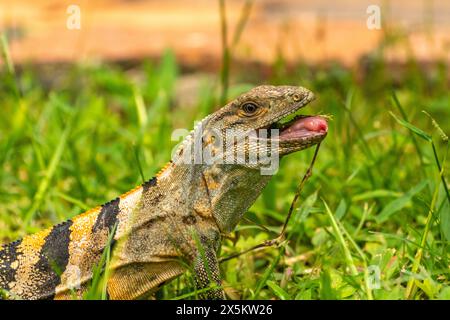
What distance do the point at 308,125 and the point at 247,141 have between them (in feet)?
0.97

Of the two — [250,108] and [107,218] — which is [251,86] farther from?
[107,218]

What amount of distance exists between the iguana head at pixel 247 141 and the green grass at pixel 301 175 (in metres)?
0.36

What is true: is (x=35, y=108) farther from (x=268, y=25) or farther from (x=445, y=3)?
(x=445, y=3)

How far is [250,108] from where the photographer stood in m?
3.72

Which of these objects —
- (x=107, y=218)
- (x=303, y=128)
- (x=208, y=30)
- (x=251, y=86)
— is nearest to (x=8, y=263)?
(x=107, y=218)

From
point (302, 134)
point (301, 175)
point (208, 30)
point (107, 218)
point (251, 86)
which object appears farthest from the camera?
point (208, 30)

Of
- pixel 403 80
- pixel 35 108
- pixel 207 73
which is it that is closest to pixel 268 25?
pixel 207 73

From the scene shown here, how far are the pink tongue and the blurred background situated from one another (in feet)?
1.22

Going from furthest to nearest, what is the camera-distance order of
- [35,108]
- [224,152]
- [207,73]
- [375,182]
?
[207,73] < [35,108] < [375,182] < [224,152]

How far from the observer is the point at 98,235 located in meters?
3.75

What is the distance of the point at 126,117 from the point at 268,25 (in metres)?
2.62

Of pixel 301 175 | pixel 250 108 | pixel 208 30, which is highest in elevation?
pixel 250 108

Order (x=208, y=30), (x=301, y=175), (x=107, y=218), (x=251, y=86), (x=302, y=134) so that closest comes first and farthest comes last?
(x=302, y=134) → (x=107, y=218) → (x=251, y=86) → (x=301, y=175) → (x=208, y=30)

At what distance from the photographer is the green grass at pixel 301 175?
3.82m
